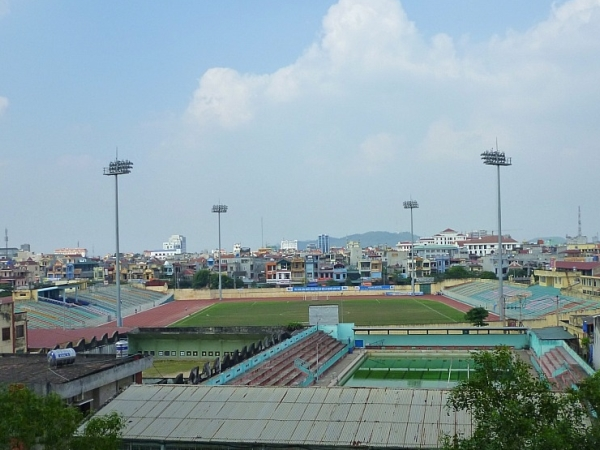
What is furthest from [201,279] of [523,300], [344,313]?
[523,300]

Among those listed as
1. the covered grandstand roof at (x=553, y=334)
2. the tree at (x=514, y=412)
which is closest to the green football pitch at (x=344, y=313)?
the covered grandstand roof at (x=553, y=334)

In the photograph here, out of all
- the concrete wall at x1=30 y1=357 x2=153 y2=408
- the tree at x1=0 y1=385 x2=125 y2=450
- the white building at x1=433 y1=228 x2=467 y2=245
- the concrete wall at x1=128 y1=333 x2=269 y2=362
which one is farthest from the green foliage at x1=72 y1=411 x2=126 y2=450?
the white building at x1=433 y1=228 x2=467 y2=245

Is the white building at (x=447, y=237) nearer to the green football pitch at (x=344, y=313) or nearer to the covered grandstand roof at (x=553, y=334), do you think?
the green football pitch at (x=344, y=313)

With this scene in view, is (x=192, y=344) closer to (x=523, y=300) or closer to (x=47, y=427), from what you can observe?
(x=47, y=427)

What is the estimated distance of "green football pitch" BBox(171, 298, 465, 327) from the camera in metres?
42.7

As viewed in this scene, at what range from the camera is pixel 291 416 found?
11758 millimetres

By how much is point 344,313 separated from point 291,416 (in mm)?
36480

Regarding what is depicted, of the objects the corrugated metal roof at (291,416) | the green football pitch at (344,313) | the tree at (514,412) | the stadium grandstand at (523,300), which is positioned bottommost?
the green football pitch at (344,313)

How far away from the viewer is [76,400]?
45.4ft

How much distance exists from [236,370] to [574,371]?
9957 mm

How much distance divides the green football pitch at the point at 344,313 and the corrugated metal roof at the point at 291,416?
28.2 meters

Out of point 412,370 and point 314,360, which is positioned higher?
point 314,360

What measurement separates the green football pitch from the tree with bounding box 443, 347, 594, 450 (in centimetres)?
3316

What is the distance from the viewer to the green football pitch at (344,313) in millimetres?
42719
